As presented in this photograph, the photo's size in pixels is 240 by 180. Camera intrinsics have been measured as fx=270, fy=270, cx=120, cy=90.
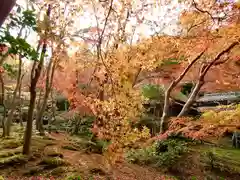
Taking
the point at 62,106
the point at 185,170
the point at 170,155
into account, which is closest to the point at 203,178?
the point at 185,170

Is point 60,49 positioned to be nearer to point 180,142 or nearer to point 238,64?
point 180,142

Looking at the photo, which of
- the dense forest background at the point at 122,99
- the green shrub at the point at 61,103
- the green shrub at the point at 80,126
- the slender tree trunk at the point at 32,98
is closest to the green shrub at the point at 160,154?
A: the dense forest background at the point at 122,99

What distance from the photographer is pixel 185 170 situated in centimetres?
1205

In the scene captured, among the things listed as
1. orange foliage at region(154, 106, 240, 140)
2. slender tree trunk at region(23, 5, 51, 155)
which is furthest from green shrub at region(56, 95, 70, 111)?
slender tree trunk at region(23, 5, 51, 155)

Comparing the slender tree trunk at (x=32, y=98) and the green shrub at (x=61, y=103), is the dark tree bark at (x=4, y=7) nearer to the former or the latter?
the slender tree trunk at (x=32, y=98)

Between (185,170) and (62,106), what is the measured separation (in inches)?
680

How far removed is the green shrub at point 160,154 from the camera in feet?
40.0

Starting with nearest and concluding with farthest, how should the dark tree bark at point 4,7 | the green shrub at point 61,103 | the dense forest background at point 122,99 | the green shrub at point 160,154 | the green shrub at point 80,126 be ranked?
1. the dark tree bark at point 4,7
2. the dense forest background at point 122,99
3. the green shrub at point 160,154
4. the green shrub at point 80,126
5. the green shrub at point 61,103

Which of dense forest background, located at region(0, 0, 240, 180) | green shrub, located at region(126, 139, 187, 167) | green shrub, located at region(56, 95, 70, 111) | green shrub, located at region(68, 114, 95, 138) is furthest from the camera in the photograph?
green shrub, located at region(56, 95, 70, 111)

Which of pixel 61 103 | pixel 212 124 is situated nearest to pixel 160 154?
pixel 212 124

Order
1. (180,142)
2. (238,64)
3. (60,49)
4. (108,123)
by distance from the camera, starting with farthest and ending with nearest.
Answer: (238,64) → (180,142) → (60,49) → (108,123)

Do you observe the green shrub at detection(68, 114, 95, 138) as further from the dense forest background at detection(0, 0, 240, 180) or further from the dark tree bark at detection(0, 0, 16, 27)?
the dark tree bark at detection(0, 0, 16, 27)

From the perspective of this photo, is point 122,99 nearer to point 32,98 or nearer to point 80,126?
point 32,98

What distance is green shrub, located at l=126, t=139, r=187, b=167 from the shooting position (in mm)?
12188
